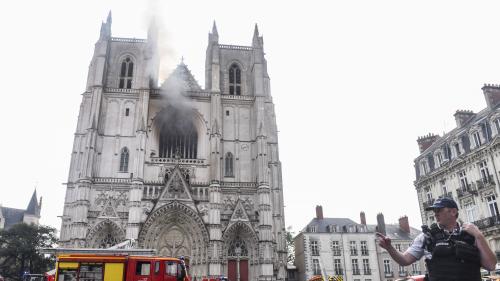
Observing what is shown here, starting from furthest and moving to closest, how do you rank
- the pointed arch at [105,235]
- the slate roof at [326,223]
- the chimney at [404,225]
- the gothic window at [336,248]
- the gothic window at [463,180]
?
the chimney at [404,225], the slate roof at [326,223], the gothic window at [336,248], the pointed arch at [105,235], the gothic window at [463,180]

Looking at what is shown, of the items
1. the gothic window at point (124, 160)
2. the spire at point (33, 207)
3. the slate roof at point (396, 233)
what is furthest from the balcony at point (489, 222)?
the spire at point (33, 207)

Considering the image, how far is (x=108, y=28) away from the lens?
36438 millimetres

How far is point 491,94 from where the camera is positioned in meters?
23.5

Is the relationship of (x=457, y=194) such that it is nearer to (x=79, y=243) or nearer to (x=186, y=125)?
(x=186, y=125)

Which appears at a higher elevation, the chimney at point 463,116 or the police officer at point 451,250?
the chimney at point 463,116

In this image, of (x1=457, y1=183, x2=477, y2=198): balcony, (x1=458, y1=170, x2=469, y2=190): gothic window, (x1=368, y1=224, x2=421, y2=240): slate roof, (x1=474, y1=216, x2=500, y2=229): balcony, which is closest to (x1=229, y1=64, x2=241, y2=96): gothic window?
(x1=458, y1=170, x2=469, y2=190): gothic window

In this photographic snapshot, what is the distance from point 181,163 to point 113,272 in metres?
19.7

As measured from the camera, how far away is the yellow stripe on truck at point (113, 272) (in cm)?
1273

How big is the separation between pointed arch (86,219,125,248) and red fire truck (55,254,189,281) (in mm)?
16590

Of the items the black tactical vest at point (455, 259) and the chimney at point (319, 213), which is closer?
the black tactical vest at point (455, 259)

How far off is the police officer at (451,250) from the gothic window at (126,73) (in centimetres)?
3491

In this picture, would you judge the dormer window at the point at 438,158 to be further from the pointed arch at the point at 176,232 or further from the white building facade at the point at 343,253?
the pointed arch at the point at 176,232

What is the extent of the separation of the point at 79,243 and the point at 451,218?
28965mm

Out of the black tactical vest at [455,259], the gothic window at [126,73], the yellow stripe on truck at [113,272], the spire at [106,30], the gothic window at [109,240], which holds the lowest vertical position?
the black tactical vest at [455,259]
